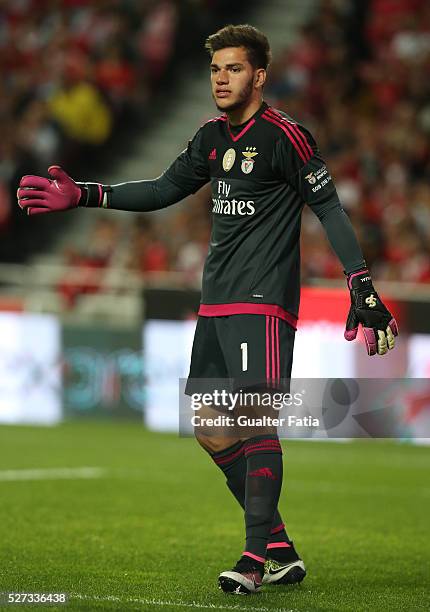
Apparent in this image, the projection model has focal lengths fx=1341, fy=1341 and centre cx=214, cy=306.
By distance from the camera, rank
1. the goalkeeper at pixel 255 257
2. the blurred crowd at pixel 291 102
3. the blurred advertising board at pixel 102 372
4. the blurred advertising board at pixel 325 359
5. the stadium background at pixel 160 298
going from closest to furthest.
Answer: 1. the goalkeeper at pixel 255 257
2. the stadium background at pixel 160 298
3. the blurred advertising board at pixel 325 359
4. the blurred advertising board at pixel 102 372
5. the blurred crowd at pixel 291 102

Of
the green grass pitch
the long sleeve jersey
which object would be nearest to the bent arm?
the long sleeve jersey

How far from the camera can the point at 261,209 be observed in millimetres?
5699

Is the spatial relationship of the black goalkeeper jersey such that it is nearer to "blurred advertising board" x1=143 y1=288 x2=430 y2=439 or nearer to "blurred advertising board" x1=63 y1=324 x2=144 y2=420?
"blurred advertising board" x1=143 y1=288 x2=430 y2=439

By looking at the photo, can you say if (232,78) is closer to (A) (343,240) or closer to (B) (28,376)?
(A) (343,240)

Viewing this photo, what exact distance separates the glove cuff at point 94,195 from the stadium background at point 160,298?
1.64m

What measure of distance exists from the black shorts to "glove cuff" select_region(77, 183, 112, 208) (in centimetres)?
73

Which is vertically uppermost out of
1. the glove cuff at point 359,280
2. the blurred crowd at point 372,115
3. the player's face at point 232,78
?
the blurred crowd at point 372,115

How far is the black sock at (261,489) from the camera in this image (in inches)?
218

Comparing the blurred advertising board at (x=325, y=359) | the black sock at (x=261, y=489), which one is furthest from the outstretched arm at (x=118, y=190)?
the blurred advertising board at (x=325, y=359)

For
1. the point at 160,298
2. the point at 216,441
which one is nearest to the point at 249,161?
the point at 216,441

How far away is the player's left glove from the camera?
17.9 ft

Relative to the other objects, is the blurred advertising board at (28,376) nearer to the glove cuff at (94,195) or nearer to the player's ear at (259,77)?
the glove cuff at (94,195)

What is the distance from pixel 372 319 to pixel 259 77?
1.16 m

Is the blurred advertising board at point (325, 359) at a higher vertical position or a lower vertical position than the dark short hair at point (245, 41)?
lower
